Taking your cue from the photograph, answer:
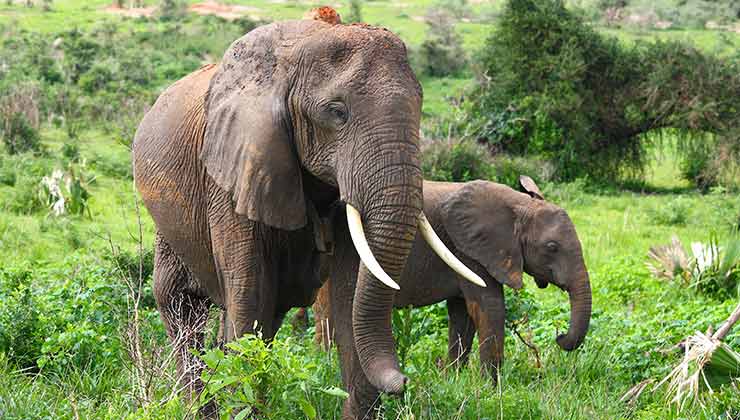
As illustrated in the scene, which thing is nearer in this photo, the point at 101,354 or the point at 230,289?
the point at 230,289

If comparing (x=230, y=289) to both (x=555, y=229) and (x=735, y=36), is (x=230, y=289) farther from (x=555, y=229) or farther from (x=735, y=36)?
(x=735, y=36)

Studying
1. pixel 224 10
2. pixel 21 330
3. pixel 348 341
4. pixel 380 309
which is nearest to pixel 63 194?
pixel 21 330

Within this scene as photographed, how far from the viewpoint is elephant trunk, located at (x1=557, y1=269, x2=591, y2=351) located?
7.71 metres

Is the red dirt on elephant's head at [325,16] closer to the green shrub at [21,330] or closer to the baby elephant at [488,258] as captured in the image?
the baby elephant at [488,258]

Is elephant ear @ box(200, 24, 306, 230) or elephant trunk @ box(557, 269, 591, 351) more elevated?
elephant ear @ box(200, 24, 306, 230)

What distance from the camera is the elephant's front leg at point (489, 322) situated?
25.7 feet

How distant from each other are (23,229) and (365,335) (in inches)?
315

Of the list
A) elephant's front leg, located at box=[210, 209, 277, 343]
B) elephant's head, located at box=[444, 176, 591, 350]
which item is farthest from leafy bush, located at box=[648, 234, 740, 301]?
elephant's front leg, located at box=[210, 209, 277, 343]

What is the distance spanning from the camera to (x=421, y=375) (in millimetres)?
6246

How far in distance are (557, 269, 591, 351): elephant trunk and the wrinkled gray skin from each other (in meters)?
2.36

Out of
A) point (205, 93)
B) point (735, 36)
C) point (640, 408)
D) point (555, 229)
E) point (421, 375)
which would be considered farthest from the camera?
point (735, 36)

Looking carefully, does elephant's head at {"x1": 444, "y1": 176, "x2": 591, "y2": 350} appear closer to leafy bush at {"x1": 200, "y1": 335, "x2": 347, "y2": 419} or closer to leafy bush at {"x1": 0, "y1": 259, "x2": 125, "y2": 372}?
leafy bush at {"x1": 0, "y1": 259, "x2": 125, "y2": 372}

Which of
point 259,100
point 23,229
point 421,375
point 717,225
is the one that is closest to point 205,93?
point 259,100

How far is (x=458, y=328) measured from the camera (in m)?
8.45
